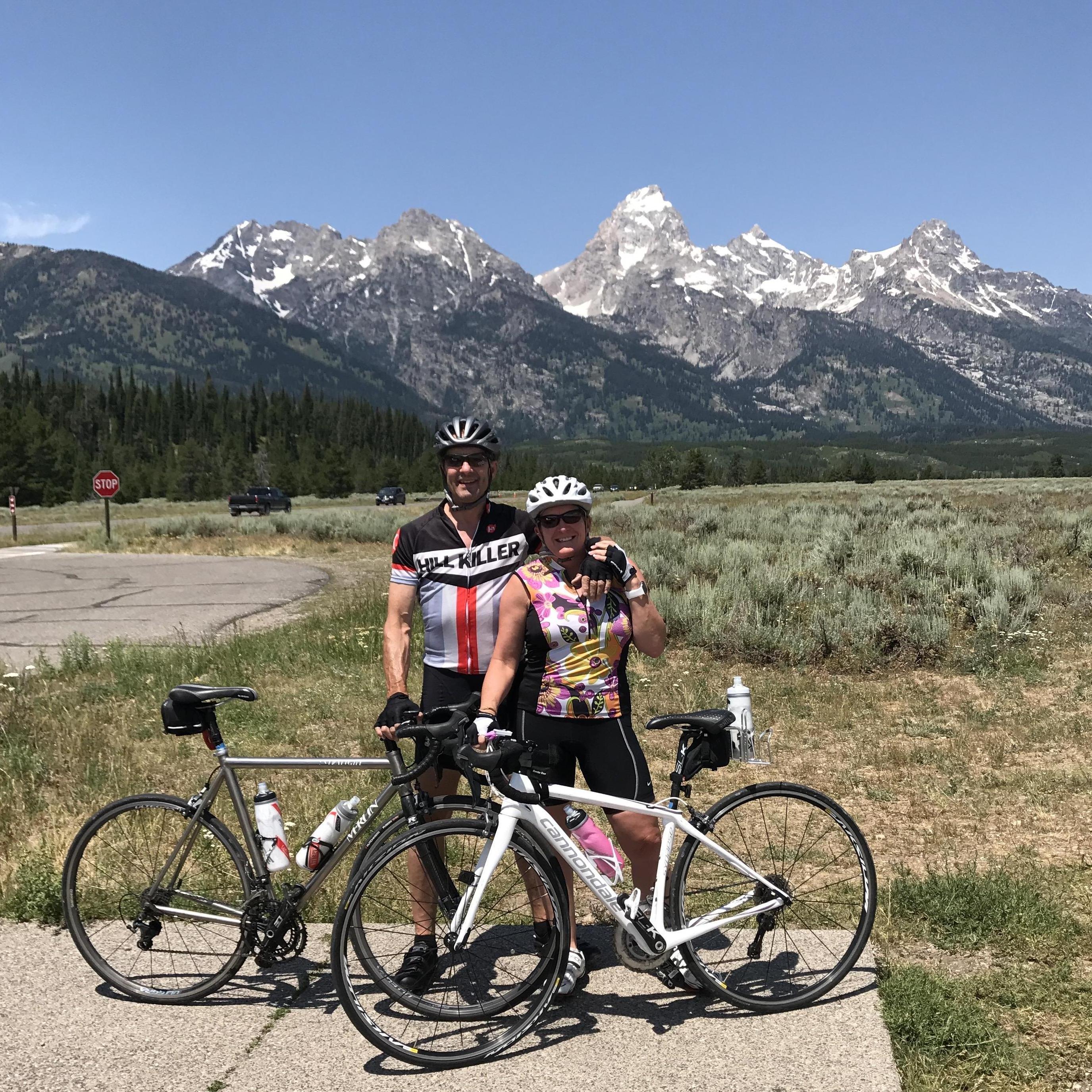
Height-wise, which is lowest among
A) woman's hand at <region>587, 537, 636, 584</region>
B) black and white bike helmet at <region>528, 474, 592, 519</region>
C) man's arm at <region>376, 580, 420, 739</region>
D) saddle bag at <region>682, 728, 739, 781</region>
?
saddle bag at <region>682, 728, 739, 781</region>

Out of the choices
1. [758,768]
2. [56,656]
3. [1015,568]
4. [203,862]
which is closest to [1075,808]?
[758,768]

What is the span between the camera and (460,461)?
4.21 metres

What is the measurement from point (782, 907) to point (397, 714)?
75.6 inches

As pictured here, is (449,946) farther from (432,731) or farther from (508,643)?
(508,643)

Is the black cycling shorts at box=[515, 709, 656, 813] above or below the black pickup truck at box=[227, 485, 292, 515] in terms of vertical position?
below

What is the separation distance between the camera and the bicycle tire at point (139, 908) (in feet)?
12.8

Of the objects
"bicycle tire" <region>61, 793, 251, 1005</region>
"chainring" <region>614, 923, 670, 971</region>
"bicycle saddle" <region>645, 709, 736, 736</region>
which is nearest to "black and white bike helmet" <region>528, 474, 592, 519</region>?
"bicycle saddle" <region>645, 709, 736, 736</region>

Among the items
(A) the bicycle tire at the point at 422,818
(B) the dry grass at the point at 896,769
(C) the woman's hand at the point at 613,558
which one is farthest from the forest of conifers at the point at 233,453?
(A) the bicycle tire at the point at 422,818

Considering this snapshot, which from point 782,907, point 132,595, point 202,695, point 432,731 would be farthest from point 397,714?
point 132,595

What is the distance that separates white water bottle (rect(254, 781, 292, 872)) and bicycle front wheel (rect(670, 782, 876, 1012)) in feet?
5.38

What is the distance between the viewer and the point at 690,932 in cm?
371

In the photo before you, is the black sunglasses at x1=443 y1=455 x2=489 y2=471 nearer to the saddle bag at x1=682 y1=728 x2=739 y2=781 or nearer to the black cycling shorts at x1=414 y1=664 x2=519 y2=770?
the black cycling shorts at x1=414 y1=664 x2=519 y2=770

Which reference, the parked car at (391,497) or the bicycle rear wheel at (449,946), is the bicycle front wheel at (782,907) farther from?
the parked car at (391,497)

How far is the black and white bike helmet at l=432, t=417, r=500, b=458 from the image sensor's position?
4180 millimetres
